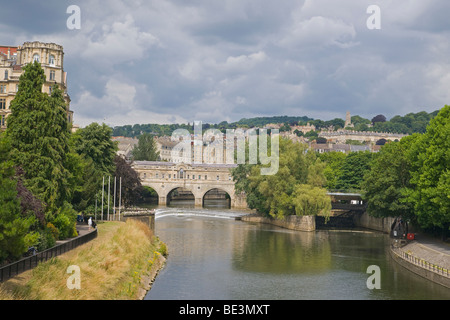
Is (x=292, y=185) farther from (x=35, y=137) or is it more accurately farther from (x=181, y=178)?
(x=181, y=178)

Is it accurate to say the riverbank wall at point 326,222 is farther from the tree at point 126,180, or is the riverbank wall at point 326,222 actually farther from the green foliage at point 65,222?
the green foliage at point 65,222

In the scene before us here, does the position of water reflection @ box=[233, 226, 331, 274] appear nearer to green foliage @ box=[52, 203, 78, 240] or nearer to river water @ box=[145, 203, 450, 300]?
river water @ box=[145, 203, 450, 300]

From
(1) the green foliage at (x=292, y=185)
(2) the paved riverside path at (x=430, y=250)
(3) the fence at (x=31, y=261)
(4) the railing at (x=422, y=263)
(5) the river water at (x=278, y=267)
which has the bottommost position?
(5) the river water at (x=278, y=267)

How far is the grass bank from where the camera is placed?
1025 inches

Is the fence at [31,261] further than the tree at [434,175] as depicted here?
No

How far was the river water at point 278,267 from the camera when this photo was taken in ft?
116

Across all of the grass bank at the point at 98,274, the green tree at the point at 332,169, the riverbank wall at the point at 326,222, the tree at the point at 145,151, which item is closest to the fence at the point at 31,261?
the grass bank at the point at 98,274

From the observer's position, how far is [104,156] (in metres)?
67.9

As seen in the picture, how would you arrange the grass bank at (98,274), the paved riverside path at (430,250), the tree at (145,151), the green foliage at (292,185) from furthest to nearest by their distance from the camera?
1. the tree at (145,151)
2. the green foliage at (292,185)
3. the paved riverside path at (430,250)
4. the grass bank at (98,274)

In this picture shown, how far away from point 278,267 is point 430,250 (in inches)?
529

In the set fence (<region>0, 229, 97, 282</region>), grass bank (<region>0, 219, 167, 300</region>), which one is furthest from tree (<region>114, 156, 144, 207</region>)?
fence (<region>0, 229, 97, 282</region>)

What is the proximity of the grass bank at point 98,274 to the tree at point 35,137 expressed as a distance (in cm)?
554

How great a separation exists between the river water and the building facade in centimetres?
2258
